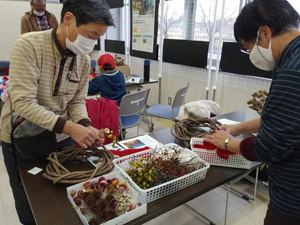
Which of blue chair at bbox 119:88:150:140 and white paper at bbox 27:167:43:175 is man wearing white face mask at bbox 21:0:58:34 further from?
white paper at bbox 27:167:43:175

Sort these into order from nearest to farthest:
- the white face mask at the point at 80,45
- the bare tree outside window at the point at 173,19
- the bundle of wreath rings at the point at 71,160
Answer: the bundle of wreath rings at the point at 71,160, the white face mask at the point at 80,45, the bare tree outside window at the point at 173,19

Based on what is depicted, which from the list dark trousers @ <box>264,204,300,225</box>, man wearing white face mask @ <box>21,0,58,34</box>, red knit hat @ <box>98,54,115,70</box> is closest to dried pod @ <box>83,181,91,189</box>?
dark trousers @ <box>264,204,300,225</box>

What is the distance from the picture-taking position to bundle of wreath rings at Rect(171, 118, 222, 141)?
143 cm

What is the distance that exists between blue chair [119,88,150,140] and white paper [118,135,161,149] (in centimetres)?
98

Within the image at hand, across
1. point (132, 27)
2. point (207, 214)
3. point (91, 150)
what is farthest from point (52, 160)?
point (132, 27)

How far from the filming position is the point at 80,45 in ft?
3.69

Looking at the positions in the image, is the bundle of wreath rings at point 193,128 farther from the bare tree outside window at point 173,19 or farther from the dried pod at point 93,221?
the bare tree outside window at point 173,19

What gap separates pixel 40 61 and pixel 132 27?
3.63 meters

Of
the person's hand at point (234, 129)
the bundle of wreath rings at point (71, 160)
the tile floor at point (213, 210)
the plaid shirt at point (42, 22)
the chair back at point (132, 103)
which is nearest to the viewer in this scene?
the bundle of wreath rings at point (71, 160)

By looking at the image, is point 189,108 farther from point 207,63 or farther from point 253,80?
point 207,63

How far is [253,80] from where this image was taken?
2848 mm

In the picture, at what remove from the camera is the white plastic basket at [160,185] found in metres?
0.88

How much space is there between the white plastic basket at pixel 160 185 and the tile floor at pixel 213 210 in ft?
3.17

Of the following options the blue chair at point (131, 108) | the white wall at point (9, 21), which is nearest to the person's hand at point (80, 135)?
the blue chair at point (131, 108)
